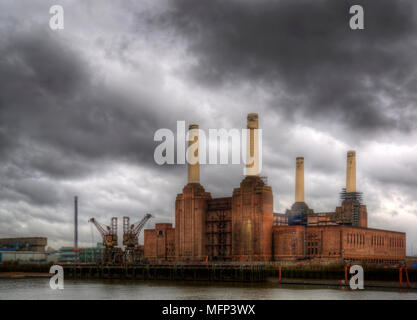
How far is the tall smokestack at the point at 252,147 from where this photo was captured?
124 metres

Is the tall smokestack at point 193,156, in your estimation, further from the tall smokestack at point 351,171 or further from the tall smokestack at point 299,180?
the tall smokestack at point 351,171

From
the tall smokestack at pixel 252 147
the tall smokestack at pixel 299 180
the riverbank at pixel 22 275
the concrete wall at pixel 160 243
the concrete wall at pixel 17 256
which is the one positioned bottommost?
the concrete wall at pixel 17 256

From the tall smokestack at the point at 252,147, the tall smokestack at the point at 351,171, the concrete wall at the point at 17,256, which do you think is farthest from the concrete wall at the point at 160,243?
the concrete wall at the point at 17,256

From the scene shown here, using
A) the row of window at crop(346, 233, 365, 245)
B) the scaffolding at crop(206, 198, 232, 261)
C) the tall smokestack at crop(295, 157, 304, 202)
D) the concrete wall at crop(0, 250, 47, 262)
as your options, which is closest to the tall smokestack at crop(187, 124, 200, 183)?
the scaffolding at crop(206, 198, 232, 261)

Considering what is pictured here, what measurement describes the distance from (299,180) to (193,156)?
86.5 feet

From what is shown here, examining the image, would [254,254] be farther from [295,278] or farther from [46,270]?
[46,270]

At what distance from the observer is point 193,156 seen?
→ 445ft

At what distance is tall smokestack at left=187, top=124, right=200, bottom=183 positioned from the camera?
134 m

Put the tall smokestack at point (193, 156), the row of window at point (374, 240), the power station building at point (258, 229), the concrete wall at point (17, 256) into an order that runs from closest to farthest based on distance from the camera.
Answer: the power station building at point (258, 229)
the row of window at point (374, 240)
the tall smokestack at point (193, 156)
the concrete wall at point (17, 256)

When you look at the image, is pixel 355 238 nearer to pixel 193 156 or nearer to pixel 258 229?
pixel 258 229

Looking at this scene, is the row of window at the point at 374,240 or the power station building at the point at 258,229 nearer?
the power station building at the point at 258,229

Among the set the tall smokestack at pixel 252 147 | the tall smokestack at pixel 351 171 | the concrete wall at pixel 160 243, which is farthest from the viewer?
the concrete wall at pixel 160 243

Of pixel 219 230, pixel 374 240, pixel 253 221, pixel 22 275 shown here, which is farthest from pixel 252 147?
pixel 22 275
